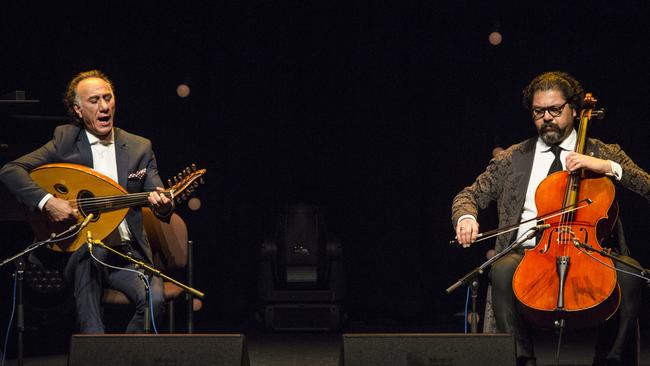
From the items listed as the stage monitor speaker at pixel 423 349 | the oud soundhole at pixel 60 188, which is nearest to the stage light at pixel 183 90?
the oud soundhole at pixel 60 188

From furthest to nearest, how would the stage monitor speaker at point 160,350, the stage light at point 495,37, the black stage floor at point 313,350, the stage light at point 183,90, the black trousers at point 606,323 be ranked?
1. the stage light at point 183,90
2. the stage light at point 495,37
3. the black stage floor at point 313,350
4. the black trousers at point 606,323
5. the stage monitor speaker at point 160,350

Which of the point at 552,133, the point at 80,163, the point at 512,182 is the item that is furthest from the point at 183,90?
the point at 552,133

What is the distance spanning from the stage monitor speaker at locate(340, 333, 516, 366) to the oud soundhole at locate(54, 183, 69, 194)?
5.24 feet

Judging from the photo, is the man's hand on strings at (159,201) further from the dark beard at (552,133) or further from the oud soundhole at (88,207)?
the dark beard at (552,133)

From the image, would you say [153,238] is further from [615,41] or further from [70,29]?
[615,41]

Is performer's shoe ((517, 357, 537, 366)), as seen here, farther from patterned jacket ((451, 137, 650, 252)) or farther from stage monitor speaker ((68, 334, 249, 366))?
stage monitor speaker ((68, 334, 249, 366))

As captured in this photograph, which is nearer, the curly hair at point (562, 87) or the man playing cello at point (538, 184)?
the man playing cello at point (538, 184)

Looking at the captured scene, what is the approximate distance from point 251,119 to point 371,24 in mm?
1010

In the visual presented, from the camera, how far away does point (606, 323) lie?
3670 millimetres

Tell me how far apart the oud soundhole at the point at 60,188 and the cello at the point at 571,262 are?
1.92m

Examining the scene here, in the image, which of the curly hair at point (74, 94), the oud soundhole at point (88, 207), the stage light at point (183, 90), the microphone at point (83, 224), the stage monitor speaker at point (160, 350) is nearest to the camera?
the stage monitor speaker at point (160, 350)

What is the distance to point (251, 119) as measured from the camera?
6.32 m

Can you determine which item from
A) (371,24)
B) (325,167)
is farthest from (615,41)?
(325,167)

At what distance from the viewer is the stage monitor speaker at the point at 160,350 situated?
3.08m
